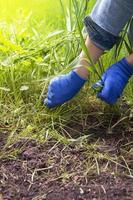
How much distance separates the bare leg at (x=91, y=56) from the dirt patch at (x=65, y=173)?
216 mm

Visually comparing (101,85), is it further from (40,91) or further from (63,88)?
(40,91)

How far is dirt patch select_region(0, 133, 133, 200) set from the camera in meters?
1.13

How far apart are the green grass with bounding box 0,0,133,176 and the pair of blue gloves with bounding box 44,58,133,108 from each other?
4cm

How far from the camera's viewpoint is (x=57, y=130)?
1.44m

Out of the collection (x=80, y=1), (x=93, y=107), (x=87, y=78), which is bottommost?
(x=93, y=107)

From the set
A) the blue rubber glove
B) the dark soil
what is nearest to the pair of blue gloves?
the blue rubber glove

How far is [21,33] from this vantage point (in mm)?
1706

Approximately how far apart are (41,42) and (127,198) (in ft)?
2.47

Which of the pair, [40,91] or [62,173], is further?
[40,91]

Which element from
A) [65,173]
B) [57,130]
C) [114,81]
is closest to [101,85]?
[114,81]

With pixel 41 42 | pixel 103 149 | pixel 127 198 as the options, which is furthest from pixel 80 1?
pixel 127 198

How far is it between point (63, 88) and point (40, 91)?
0.17 m

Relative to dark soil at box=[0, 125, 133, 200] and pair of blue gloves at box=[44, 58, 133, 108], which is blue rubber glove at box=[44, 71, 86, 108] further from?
dark soil at box=[0, 125, 133, 200]

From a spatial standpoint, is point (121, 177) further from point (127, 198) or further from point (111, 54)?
point (111, 54)
